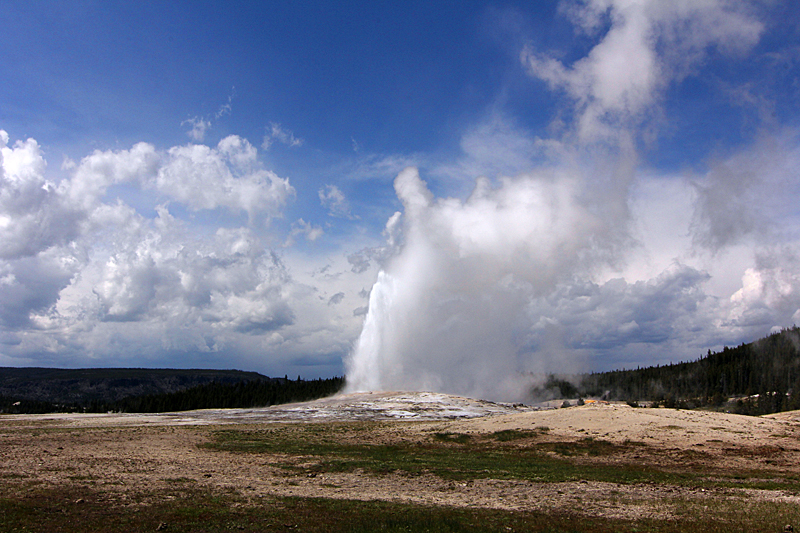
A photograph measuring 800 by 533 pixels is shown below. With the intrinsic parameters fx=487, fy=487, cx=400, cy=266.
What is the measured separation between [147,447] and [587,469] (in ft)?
Result: 98.7

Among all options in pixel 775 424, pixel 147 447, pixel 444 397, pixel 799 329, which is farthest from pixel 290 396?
pixel 799 329

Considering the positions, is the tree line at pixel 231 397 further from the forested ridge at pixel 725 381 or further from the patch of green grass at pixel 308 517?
the patch of green grass at pixel 308 517

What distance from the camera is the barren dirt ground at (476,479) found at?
66.9 feet

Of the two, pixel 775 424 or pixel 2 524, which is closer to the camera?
pixel 2 524

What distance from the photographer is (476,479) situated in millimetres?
25312

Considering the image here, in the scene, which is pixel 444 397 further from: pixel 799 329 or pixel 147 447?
pixel 799 329

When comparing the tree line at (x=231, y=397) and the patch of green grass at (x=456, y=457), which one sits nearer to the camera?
the patch of green grass at (x=456, y=457)

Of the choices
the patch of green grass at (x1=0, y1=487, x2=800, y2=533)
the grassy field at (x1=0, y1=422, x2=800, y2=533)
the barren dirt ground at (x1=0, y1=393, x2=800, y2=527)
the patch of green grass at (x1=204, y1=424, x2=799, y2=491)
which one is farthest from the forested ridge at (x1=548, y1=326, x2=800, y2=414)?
the patch of green grass at (x1=0, y1=487, x2=800, y2=533)

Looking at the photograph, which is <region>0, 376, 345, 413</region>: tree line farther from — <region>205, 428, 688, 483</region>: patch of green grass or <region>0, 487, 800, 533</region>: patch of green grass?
<region>0, 487, 800, 533</region>: patch of green grass

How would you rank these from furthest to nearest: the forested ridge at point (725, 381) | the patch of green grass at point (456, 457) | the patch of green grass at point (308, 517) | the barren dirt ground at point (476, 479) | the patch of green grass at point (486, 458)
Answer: the forested ridge at point (725, 381)
the patch of green grass at point (456, 457)
the patch of green grass at point (486, 458)
the barren dirt ground at point (476, 479)
the patch of green grass at point (308, 517)

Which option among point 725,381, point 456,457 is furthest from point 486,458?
point 725,381

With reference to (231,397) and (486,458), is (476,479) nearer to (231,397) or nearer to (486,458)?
(486,458)

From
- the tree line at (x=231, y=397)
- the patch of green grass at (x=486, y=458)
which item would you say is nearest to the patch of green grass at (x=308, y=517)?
the patch of green grass at (x=486, y=458)

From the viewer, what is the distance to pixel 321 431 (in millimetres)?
49750
